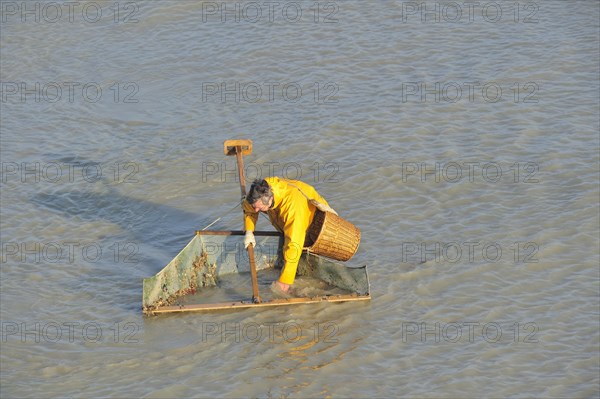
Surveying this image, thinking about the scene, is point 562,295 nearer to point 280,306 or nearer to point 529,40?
Answer: point 280,306

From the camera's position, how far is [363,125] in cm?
1231

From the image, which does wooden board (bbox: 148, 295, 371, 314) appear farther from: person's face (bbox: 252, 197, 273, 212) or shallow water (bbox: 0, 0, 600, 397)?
person's face (bbox: 252, 197, 273, 212)

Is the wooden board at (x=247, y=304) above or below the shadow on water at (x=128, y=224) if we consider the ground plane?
below

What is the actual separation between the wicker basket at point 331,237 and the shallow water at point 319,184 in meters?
0.50

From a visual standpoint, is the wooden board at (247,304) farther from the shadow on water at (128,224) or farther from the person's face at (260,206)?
the person's face at (260,206)

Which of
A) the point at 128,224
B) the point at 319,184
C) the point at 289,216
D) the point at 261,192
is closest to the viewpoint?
the point at 261,192

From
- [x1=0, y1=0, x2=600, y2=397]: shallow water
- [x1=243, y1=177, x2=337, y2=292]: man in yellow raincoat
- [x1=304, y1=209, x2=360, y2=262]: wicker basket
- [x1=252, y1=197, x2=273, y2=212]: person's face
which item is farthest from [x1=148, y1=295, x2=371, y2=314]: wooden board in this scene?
[x1=252, y1=197, x2=273, y2=212]: person's face

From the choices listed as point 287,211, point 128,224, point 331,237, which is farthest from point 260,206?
point 128,224

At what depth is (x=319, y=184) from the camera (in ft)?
36.7

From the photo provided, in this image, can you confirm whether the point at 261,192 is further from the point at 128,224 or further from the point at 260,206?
the point at 128,224

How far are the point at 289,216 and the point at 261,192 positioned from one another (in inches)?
17.3

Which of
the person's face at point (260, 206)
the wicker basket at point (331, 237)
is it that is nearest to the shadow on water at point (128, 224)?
the person's face at point (260, 206)

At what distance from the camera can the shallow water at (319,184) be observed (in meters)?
8.07

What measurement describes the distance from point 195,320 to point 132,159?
12.9ft
